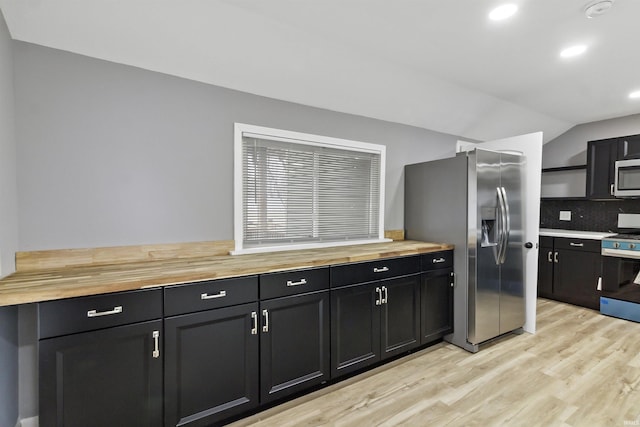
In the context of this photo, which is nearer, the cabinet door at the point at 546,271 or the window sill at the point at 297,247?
the window sill at the point at 297,247

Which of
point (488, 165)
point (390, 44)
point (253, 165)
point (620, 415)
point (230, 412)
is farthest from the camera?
point (488, 165)

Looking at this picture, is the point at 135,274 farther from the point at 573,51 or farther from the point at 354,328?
the point at 573,51

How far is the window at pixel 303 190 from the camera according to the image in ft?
8.30

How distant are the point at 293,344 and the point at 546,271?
13.7ft

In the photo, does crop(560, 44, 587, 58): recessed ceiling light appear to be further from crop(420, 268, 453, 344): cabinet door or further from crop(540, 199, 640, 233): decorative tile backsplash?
crop(540, 199, 640, 233): decorative tile backsplash

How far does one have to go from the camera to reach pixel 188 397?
1.68 m

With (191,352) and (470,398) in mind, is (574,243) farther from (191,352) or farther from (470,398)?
(191,352)

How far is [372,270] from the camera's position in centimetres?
243

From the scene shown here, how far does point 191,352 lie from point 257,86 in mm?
1987

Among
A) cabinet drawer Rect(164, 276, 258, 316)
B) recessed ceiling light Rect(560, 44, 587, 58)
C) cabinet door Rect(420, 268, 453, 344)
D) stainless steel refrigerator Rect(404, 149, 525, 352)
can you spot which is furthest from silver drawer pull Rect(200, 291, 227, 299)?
recessed ceiling light Rect(560, 44, 587, 58)

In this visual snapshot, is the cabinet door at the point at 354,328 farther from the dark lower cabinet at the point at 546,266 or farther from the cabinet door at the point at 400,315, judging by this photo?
the dark lower cabinet at the point at 546,266

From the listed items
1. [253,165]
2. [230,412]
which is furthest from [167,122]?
[230,412]

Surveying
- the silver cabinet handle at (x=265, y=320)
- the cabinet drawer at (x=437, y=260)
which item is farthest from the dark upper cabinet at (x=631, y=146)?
the silver cabinet handle at (x=265, y=320)

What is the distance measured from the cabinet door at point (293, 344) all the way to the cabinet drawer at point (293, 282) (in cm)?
4
